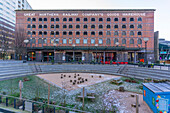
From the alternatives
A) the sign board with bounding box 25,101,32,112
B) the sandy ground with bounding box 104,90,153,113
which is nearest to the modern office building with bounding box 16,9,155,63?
the sandy ground with bounding box 104,90,153,113

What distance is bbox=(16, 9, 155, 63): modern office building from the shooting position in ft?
120

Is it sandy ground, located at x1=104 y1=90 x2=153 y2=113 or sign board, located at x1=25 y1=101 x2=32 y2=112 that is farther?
sandy ground, located at x1=104 y1=90 x2=153 y2=113

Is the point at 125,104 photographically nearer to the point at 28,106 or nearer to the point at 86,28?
the point at 28,106

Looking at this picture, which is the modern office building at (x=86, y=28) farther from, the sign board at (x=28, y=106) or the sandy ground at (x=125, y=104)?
the sign board at (x=28, y=106)

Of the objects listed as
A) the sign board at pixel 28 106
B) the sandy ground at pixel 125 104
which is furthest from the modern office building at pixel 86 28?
the sign board at pixel 28 106

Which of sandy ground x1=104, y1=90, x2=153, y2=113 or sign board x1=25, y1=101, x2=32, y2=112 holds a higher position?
sign board x1=25, y1=101, x2=32, y2=112

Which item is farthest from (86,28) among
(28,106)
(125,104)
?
(28,106)

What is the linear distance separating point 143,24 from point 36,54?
44.7 meters

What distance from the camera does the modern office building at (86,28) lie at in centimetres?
3644

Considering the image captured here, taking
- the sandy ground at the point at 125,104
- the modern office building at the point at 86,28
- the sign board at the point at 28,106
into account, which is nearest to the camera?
the sign board at the point at 28,106

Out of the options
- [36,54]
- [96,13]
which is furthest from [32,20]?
[96,13]

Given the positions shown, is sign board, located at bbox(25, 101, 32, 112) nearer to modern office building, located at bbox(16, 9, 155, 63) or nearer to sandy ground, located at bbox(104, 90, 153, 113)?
sandy ground, located at bbox(104, 90, 153, 113)

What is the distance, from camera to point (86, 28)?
122 feet

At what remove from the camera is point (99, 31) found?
37.1 metres
